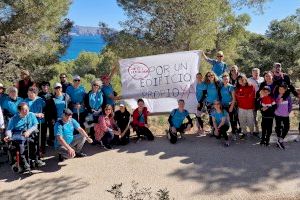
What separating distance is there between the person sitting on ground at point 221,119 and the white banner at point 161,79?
1.21 m

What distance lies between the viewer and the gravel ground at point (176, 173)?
768 centimetres

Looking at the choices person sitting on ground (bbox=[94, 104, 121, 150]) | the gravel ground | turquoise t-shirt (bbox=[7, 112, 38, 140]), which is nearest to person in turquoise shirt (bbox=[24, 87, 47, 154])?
turquoise t-shirt (bbox=[7, 112, 38, 140])

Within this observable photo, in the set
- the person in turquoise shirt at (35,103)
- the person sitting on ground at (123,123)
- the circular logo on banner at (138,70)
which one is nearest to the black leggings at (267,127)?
the person sitting on ground at (123,123)

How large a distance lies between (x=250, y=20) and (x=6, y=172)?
21.3 meters

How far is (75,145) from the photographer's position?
9.12 m

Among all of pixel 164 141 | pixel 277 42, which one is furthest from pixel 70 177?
pixel 277 42

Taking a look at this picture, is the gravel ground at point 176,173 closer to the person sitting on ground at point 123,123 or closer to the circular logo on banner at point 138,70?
the person sitting on ground at point 123,123

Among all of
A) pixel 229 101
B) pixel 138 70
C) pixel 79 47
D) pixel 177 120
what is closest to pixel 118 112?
pixel 177 120

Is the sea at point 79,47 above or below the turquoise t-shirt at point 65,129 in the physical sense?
above

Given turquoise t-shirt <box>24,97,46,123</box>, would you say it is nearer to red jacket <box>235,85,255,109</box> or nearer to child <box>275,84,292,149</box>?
red jacket <box>235,85,255,109</box>

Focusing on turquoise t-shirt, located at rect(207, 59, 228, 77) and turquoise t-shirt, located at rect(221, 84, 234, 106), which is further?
turquoise t-shirt, located at rect(207, 59, 228, 77)

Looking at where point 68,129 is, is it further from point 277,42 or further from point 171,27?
point 277,42

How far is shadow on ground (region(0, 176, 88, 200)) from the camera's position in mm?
7650

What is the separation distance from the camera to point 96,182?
26.6ft
